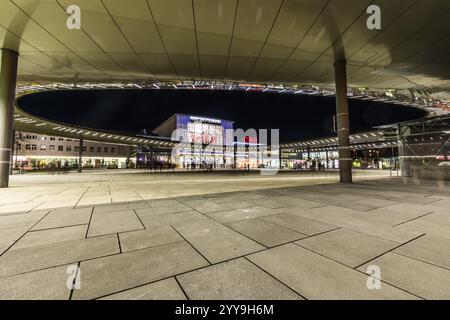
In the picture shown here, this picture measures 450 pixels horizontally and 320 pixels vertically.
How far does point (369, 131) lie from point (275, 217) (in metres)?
28.7

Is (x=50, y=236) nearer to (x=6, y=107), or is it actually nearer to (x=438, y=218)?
(x=438, y=218)

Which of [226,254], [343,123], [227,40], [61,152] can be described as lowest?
[226,254]

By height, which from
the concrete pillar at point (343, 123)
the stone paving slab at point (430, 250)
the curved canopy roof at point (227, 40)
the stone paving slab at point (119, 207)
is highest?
the curved canopy roof at point (227, 40)

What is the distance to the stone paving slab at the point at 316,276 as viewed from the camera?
1636mm

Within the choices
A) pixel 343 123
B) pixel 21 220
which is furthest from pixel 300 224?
Result: pixel 343 123

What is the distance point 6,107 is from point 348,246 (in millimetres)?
14213

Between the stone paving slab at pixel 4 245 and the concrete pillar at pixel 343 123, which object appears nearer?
the stone paving slab at pixel 4 245

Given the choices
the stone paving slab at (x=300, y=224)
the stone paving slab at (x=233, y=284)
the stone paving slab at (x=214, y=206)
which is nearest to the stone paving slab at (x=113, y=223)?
the stone paving slab at (x=214, y=206)

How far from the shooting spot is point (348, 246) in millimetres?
2645

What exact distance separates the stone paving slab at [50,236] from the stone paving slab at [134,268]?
1.18 meters

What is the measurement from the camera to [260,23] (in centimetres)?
810

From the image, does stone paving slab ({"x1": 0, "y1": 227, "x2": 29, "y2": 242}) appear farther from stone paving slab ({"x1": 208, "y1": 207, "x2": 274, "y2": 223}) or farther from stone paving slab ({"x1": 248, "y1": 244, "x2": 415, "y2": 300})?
stone paving slab ({"x1": 248, "y1": 244, "x2": 415, "y2": 300})

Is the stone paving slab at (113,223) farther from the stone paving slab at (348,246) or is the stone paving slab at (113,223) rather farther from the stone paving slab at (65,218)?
the stone paving slab at (348,246)

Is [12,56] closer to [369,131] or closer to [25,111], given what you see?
[25,111]
